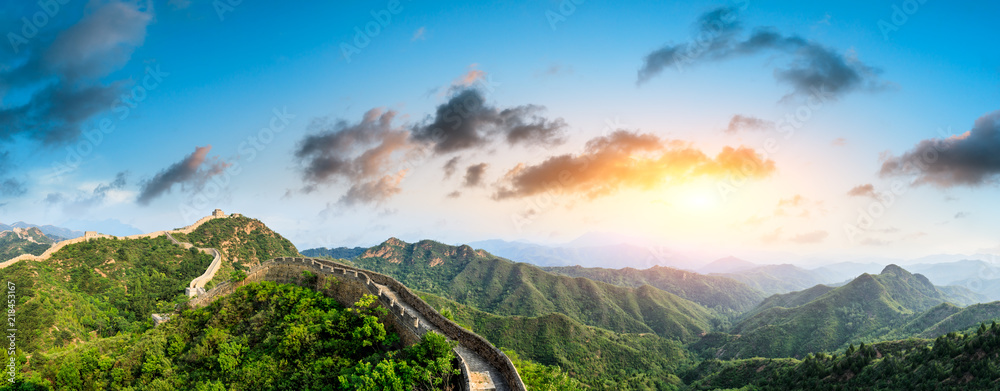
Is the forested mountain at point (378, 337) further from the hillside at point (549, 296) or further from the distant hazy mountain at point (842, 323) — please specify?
the hillside at point (549, 296)

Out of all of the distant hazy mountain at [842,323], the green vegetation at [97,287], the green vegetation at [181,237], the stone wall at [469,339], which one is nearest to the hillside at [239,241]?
the green vegetation at [181,237]

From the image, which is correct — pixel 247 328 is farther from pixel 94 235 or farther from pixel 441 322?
pixel 94 235

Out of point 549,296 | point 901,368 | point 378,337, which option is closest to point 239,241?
point 378,337

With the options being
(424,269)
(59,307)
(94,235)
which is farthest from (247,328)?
(424,269)

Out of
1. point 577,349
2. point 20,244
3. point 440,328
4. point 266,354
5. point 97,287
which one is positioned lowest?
point 577,349

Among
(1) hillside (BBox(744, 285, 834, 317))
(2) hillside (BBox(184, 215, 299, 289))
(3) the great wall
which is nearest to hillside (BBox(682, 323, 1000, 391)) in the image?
(3) the great wall

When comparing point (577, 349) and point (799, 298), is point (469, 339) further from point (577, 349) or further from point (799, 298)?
point (799, 298)

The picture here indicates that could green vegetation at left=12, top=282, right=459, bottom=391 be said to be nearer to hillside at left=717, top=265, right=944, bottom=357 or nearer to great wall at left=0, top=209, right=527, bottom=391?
great wall at left=0, top=209, right=527, bottom=391
